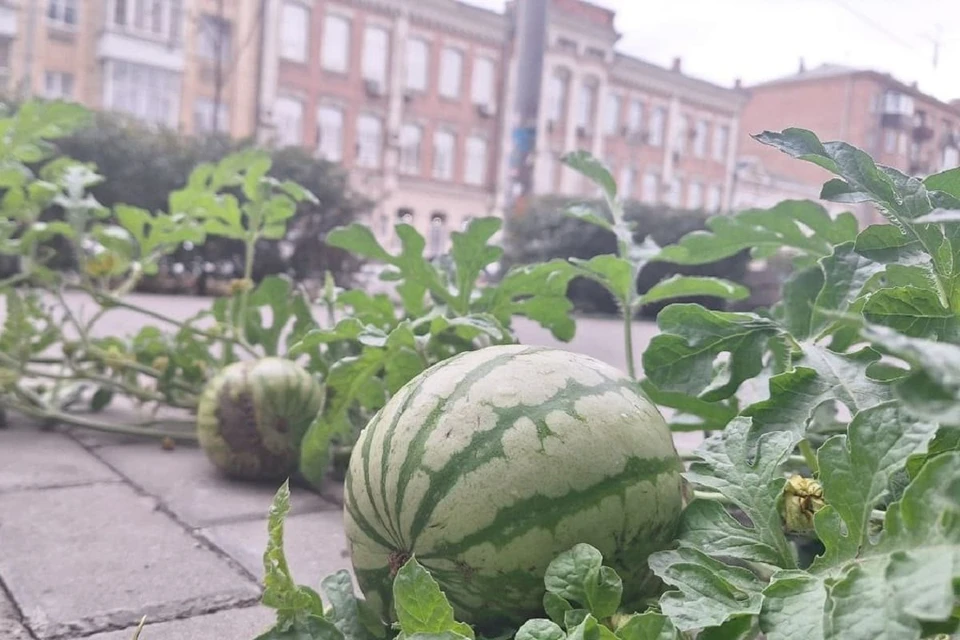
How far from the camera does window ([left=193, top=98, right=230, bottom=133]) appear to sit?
1016 inches

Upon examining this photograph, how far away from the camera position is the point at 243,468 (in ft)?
5.85

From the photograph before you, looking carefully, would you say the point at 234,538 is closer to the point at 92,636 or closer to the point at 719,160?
the point at 92,636

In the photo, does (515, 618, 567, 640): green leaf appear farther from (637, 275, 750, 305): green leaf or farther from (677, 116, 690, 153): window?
(677, 116, 690, 153): window

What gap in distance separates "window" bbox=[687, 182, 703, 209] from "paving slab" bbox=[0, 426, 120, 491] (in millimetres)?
33606

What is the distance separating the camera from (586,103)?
30.0 meters

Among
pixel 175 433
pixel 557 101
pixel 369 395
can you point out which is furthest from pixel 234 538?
pixel 557 101

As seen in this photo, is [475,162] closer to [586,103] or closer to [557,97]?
[557,97]

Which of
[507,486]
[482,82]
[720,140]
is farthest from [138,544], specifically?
[720,140]

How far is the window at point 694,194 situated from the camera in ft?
112

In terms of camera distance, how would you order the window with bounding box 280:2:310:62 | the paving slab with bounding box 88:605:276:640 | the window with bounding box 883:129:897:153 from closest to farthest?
the paving slab with bounding box 88:605:276:640 → the window with bounding box 883:129:897:153 → the window with bounding box 280:2:310:62

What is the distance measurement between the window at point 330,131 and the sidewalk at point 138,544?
86.4ft

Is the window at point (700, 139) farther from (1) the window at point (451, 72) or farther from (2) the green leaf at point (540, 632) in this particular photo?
(2) the green leaf at point (540, 632)

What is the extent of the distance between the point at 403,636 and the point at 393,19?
28.5 metres

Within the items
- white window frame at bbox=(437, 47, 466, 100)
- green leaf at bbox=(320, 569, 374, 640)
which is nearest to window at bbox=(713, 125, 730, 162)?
white window frame at bbox=(437, 47, 466, 100)
